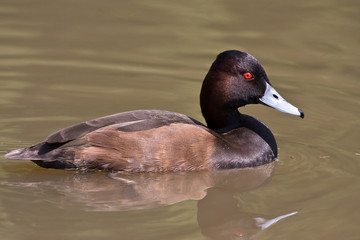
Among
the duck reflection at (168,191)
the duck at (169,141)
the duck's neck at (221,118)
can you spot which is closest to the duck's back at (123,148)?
the duck at (169,141)

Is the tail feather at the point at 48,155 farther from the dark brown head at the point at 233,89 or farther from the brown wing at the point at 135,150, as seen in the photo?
the dark brown head at the point at 233,89

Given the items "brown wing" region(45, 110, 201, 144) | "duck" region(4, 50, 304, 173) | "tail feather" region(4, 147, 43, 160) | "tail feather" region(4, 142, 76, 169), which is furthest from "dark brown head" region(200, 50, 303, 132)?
"tail feather" region(4, 147, 43, 160)

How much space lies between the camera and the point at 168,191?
6.76m

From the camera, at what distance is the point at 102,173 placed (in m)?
7.10

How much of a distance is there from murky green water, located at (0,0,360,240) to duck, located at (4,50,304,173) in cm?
14

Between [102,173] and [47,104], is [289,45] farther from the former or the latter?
[102,173]

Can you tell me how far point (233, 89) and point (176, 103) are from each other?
1.69 meters

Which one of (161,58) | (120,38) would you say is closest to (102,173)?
(161,58)

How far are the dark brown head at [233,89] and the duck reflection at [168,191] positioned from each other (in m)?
0.65

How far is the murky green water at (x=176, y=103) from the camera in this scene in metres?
6.04

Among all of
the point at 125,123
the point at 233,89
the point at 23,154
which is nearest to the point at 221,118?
the point at 233,89

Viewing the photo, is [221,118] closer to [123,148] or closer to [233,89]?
[233,89]

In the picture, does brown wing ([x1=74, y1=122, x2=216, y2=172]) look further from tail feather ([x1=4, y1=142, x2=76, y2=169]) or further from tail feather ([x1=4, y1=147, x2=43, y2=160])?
tail feather ([x1=4, y1=147, x2=43, y2=160])

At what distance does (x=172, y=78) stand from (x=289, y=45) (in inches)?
86.9
